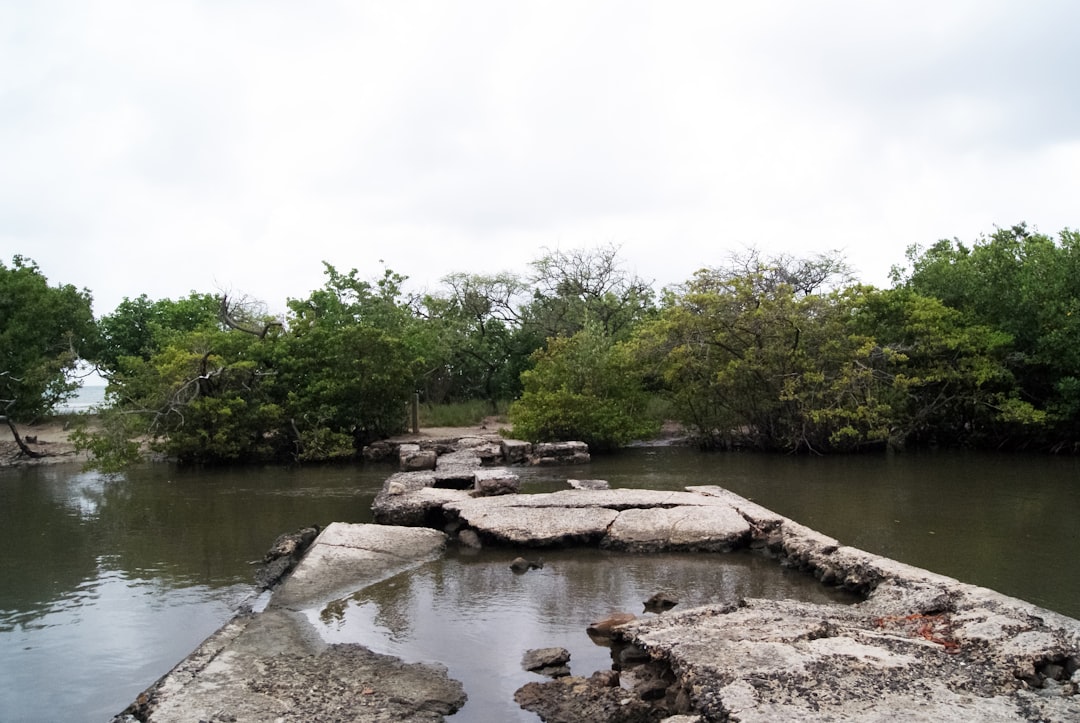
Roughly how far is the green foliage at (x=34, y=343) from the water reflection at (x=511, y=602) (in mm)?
16032

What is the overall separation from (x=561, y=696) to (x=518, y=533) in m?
4.00

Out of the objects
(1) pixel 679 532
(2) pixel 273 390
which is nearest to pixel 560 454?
(2) pixel 273 390

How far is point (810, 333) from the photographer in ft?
58.3

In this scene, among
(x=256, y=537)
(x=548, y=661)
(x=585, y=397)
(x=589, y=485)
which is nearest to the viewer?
(x=548, y=661)

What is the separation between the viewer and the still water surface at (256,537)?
5.75 meters

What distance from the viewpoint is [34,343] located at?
936 inches

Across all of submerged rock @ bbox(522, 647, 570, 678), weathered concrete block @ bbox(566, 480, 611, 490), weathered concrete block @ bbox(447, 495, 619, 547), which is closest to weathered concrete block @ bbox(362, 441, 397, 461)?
weathered concrete block @ bbox(566, 480, 611, 490)

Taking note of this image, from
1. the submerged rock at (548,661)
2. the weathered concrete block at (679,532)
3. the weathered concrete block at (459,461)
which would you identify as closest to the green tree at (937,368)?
the weathered concrete block at (459,461)

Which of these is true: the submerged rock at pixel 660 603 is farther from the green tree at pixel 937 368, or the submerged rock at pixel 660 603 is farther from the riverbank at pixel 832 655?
the green tree at pixel 937 368

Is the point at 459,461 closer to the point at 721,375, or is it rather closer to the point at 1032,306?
the point at 721,375

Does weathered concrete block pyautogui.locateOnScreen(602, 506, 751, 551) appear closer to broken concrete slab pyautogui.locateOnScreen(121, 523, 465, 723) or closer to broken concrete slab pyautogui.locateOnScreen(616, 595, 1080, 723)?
broken concrete slab pyautogui.locateOnScreen(616, 595, 1080, 723)

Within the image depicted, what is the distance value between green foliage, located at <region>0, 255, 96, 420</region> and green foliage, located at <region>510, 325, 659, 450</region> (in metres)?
11.1

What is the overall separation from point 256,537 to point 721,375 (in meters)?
11.0

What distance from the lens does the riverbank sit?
3928 mm
